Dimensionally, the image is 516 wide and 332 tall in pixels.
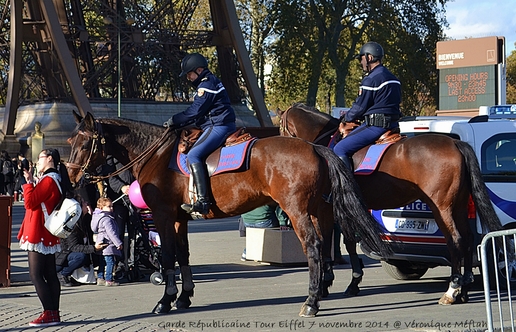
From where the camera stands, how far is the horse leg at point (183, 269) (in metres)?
9.59

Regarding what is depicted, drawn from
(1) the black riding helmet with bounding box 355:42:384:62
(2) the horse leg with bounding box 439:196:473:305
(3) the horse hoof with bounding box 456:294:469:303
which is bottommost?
(3) the horse hoof with bounding box 456:294:469:303

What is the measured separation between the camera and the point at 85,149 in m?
9.88

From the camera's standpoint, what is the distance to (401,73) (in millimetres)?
52625

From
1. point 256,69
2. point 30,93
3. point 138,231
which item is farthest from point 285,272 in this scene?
point 256,69

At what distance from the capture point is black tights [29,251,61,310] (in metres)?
8.64

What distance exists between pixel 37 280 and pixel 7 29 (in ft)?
114

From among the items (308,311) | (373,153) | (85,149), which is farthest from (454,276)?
(85,149)

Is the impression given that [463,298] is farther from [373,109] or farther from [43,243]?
[43,243]

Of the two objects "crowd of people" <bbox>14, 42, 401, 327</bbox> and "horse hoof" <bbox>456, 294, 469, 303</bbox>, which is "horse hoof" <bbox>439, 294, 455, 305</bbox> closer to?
"horse hoof" <bbox>456, 294, 469, 303</bbox>

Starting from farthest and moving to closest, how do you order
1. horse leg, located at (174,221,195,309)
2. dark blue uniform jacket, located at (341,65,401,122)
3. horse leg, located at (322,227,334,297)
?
horse leg, located at (322,227,334,297), dark blue uniform jacket, located at (341,65,401,122), horse leg, located at (174,221,195,309)

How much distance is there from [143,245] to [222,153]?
2.95 metres

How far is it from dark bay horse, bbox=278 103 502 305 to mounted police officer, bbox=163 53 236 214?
1558 millimetres

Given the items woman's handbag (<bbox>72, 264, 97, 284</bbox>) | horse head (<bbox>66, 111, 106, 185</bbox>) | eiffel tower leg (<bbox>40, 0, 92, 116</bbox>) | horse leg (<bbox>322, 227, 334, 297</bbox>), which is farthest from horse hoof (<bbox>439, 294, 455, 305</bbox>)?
eiffel tower leg (<bbox>40, 0, 92, 116</bbox>)

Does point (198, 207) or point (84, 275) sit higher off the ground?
point (198, 207)
